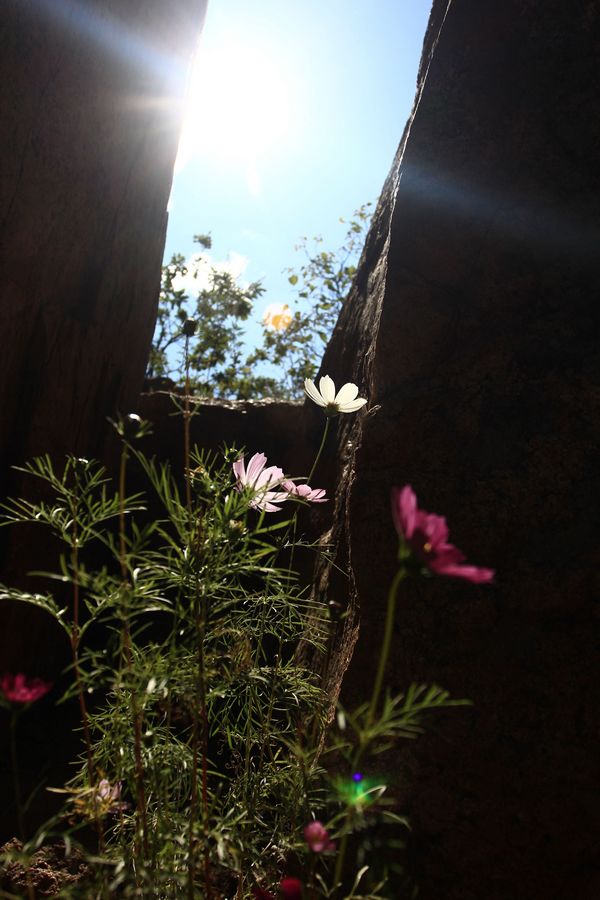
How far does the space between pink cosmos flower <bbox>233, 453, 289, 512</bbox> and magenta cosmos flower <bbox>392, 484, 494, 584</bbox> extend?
21.7 inches

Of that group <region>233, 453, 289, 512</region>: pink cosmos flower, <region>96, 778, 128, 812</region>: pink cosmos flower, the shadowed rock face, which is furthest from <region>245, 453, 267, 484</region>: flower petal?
<region>96, 778, 128, 812</region>: pink cosmos flower

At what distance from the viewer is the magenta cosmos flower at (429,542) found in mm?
816

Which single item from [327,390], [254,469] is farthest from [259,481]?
[327,390]

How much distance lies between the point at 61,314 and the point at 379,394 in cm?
166

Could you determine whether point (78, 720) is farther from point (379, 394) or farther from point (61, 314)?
point (379, 394)

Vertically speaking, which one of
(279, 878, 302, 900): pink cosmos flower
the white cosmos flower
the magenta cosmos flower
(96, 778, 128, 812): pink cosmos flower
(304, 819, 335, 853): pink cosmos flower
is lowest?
(279, 878, 302, 900): pink cosmos flower

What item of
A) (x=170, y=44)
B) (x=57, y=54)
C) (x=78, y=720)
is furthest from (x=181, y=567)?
(x=170, y=44)

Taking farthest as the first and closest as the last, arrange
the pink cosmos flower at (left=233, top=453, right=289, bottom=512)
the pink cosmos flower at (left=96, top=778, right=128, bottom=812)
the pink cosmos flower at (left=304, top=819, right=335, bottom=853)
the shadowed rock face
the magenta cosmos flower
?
the shadowed rock face, the pink cosmos flower at (left=233, top=453, right=289, bottom=512), the pink cosmos flower at (left=96, top=778, right=128, bottom=812), the pink cosmos flower at (left=304, top=819, right=335, bottom=853), the magenta cosmos flower

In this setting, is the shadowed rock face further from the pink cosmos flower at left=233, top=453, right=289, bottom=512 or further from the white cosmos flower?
the pink cosmos flower at left=233, top=453, right=289, bottom=512

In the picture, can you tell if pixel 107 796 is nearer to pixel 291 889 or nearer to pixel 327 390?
pixel 291 889

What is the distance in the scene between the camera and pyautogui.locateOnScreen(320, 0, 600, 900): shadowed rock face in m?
1.49

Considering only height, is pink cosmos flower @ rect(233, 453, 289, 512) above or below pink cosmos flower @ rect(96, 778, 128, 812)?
above

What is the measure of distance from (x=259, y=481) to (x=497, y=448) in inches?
25.3

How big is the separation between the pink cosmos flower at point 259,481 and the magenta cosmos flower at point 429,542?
55 centimetres
